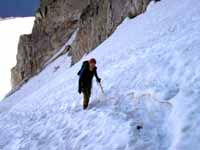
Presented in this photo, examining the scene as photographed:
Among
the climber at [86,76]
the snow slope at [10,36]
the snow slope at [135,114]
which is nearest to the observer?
the snow slope at [135,114]

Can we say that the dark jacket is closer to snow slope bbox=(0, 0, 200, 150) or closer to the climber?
the climber

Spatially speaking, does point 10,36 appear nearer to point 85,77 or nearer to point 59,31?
point 59,31

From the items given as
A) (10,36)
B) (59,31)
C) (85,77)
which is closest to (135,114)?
(85,77)

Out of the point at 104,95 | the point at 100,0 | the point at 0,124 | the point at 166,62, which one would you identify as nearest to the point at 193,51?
the point at 166,62

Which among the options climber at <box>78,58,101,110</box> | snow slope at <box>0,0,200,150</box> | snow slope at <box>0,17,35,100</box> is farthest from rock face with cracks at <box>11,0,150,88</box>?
snow slope at <box>0,17,35,100</box>

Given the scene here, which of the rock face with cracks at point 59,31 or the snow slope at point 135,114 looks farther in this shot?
the rock face with cracks at point 59,31

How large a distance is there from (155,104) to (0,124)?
11379mm

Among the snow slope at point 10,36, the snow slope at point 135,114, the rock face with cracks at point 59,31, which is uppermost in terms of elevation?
the snow slope at point 10,36

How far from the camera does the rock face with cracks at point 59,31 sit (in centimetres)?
4747

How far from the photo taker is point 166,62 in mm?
13453

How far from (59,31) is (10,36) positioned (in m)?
118

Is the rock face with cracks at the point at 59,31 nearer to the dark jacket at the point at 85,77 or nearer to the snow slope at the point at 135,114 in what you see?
the snow slope at the point at 135,114

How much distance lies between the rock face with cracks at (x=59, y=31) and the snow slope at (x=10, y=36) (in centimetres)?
8797

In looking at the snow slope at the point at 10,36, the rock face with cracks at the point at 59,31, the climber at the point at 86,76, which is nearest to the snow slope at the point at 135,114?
the climber at the point at 86,76
